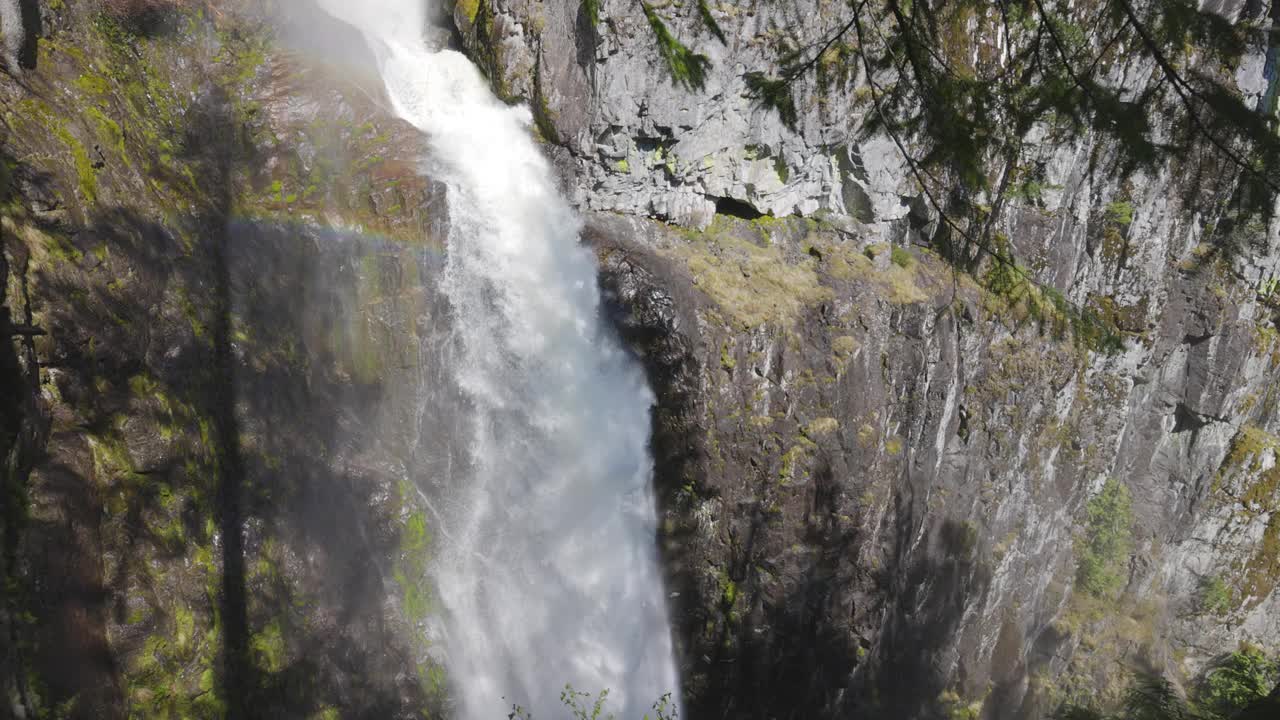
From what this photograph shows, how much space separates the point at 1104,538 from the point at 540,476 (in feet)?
38.1

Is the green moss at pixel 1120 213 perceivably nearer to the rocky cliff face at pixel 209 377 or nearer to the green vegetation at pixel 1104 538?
the green vegetation at pixel 1104 538

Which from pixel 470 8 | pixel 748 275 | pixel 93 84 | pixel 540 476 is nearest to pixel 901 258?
pixel 748 275

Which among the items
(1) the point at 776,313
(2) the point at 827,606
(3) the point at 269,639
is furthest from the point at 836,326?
(3) the point at 269,639

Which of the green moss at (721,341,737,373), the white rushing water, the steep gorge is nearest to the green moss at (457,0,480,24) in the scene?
the steep gorge

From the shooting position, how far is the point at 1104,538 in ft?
45.4

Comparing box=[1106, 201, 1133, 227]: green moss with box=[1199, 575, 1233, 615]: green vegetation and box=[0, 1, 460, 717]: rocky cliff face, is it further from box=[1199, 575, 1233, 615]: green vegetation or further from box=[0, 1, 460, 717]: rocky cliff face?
box=[0, 1, 460, 717]: rocky cliff face

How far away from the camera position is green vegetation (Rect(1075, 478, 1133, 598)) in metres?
13.8

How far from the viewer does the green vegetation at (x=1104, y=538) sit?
45.3ft

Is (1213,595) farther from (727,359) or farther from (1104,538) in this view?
(727,359)

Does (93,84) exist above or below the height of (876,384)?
above

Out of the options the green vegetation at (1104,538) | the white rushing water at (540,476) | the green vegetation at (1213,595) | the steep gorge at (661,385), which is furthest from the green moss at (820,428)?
the green vegetation at (1213,595)

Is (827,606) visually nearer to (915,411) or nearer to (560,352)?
(915,411)

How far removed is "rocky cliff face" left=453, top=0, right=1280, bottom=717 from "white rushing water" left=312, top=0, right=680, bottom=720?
1.73 feet

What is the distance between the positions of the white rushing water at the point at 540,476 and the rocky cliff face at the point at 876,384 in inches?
20.7
